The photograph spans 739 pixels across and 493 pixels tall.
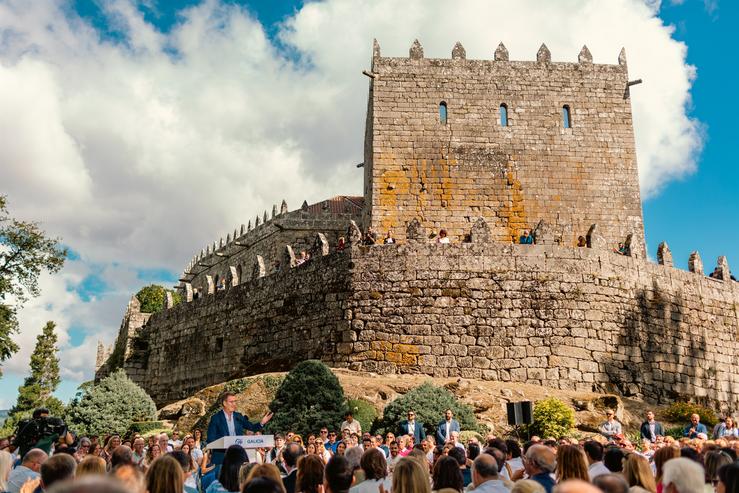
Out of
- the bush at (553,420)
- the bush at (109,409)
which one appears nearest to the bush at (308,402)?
the bush at (553,420)

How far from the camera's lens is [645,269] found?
22875mm

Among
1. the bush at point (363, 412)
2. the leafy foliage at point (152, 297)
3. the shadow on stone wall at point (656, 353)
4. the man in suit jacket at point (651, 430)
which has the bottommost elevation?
the man in suit jacket at point (651, 430)

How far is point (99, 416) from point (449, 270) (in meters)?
12.1

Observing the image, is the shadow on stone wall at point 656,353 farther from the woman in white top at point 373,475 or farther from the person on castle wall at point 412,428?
the woman in white top at point 373,475

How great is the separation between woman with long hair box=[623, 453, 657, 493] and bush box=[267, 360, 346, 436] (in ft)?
37.3

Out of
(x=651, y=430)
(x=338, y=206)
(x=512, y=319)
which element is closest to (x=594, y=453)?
(x=651, y=430)

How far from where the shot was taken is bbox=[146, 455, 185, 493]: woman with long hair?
16.5 feet

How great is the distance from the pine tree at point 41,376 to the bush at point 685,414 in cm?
4960

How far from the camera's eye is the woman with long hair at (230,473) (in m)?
6.25

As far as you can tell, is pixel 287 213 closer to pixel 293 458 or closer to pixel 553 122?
pixel 553 122

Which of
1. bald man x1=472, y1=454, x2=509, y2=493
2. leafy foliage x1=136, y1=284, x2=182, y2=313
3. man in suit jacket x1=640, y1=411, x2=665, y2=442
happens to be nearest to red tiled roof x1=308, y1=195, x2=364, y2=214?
leafy foliage x1=136, y1=284, x2=182, y2=313

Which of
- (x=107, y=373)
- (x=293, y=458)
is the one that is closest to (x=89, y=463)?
(x=293, y=458)

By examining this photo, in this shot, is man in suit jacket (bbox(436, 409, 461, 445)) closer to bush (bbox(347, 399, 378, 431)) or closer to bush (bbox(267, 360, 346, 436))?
bush (bbox(347, 399, 378, 431))

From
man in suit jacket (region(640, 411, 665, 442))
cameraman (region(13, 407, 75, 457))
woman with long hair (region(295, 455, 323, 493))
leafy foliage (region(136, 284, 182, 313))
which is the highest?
leafy foliage (region(136, 284, 182, 313))
